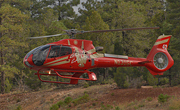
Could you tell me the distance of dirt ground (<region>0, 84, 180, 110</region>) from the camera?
73.4 ft

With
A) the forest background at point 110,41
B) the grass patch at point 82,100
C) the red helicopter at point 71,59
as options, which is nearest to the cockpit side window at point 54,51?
the red helicopter at point 71,59

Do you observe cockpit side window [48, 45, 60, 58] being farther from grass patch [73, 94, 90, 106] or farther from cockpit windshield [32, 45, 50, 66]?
grass patch [73, 94, 90, 106]

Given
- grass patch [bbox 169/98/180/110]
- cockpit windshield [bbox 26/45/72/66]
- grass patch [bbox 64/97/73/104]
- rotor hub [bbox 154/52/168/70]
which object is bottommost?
grass patch [bbox 64/97/73/104]

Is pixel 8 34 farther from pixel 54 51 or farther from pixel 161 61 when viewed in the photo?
pixel 161 61

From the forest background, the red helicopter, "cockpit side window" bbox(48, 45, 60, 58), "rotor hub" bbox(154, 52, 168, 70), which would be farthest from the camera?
the forest background

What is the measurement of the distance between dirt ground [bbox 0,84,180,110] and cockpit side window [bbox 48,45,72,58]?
10.3m

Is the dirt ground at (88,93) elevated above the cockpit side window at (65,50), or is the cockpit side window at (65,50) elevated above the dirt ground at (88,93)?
the cockpit side window at (65,50)

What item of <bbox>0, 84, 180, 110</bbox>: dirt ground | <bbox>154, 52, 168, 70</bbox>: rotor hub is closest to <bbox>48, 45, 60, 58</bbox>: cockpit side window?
<bbox>154, 52, 168, 70</bbox>: rotor hub

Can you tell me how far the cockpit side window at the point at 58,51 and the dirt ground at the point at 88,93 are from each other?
10322 mm

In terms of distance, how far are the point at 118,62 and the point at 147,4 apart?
34606mm

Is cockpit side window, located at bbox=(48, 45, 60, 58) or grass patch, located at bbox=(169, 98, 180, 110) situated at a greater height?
cockpit side window, located at bbox=(48, 45, 60, 58)

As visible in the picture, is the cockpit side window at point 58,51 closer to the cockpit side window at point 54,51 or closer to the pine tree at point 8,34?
the cockpit side window at point 54,51

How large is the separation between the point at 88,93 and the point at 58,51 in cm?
1397

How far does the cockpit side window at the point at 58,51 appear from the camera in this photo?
13.1 metres
